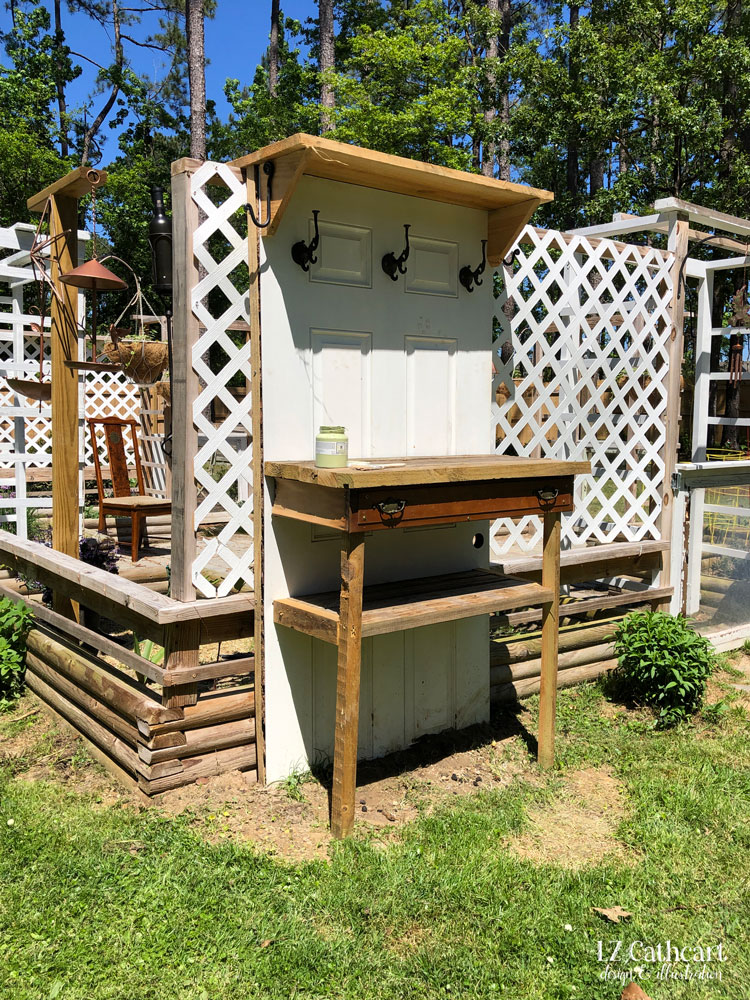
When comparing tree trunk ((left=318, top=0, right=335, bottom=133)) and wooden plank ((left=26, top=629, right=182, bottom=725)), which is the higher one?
tree trunk ((left=318, top=0, right=335, bottom=133))

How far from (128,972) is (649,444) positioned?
373 centimetres

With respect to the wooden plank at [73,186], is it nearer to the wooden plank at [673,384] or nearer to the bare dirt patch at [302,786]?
the bare dirt patch at [302,786]

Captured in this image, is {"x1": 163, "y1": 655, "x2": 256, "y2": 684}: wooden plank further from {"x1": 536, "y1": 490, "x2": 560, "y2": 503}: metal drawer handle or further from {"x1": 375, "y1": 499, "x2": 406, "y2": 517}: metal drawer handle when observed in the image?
{"x1": 536, "y1": 490, "x2": 560, "y2": 503}: metal drawer handle

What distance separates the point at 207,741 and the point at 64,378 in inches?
82.9

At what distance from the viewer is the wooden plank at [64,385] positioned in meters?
3.95

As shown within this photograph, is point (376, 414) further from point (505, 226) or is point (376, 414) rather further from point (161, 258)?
point (161, 258)

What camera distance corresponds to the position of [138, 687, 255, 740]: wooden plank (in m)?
2.79

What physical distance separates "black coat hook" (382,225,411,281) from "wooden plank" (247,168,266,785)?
0.57m

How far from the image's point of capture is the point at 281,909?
221cm

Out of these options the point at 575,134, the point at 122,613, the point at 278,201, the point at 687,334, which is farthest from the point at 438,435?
the point at 687,334

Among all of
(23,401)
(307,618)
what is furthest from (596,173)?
(307,618)

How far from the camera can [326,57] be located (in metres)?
14.0

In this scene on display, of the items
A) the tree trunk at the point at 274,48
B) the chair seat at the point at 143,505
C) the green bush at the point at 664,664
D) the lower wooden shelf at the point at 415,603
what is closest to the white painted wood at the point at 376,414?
the lower wooden shelf at the point at 415,603

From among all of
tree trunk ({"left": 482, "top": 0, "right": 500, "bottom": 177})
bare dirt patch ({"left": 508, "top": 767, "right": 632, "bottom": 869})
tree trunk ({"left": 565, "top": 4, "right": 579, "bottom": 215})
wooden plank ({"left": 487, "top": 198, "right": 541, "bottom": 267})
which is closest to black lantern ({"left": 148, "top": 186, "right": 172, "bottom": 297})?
wooden plank ({"left": 487, "top": 198, "right": 541, "bottom": 267})
